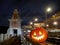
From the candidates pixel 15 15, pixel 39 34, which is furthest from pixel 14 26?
pixel 39 34

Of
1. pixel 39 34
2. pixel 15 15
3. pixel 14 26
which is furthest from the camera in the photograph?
pixel 15 15

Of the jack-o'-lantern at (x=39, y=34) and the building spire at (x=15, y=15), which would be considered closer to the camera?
the jack-o'-lantern at (x=39, y=34)

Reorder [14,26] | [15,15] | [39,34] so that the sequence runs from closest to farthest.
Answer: [39,34], [14,26], [15,15]

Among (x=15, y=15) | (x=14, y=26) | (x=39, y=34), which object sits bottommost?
Answer: (x=39, y=34)

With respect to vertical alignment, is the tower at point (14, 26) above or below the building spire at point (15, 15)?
below

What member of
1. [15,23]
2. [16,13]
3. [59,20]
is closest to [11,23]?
[15,23]

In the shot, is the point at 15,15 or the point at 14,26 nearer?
the point at 14,26

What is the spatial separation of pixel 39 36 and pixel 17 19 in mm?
74626

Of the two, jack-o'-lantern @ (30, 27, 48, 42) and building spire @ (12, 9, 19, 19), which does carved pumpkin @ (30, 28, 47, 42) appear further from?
building spire @ (12, 9, 19, 19)

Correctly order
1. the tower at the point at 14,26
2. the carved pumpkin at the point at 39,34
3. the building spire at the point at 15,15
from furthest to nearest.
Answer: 1. the building spire at the point at 15,15
2. the tower at the point at 14,26
3. the carved pumpkin at the point at 39,34

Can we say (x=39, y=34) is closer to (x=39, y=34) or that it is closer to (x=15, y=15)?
(x=39, y=34)

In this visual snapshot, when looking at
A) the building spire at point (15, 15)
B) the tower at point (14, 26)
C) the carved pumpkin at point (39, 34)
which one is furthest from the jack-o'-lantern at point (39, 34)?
the building spire at point (15, 15)

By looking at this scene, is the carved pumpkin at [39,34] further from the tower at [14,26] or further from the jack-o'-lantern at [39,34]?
the tower at [14,26]

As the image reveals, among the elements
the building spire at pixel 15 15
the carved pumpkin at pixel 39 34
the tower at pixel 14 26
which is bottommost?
the carved pumpkin at pixel 39 34
